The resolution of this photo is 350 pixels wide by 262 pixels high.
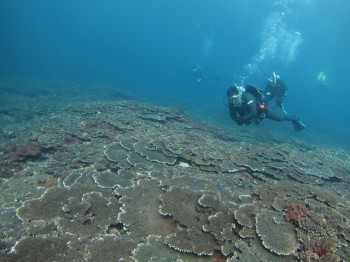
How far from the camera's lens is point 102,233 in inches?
224

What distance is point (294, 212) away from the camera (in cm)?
600

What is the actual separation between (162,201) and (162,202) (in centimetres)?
3

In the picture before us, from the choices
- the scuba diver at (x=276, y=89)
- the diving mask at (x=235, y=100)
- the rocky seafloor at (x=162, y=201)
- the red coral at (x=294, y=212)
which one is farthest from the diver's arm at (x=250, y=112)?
the scuba diver at (x=276, y=89)

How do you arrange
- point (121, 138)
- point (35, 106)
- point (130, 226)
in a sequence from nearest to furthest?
point (130, 226), point (121, 138), point (35, 106)

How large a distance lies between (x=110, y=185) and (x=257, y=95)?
913cm

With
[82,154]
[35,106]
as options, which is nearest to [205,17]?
[35,106]

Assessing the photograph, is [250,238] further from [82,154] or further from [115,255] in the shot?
[82,154]

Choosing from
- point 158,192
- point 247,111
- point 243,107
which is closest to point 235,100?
point 243,107

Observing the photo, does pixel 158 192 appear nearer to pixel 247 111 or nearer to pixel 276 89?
pixel 247 111

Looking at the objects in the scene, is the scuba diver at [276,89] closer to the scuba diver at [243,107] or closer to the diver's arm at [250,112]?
the scuba diver at [243,107]

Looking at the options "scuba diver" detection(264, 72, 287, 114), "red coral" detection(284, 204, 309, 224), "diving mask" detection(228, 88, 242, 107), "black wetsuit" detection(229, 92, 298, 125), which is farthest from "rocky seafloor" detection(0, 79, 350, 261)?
"scuba diver" detection(264, 72, 287, 114)

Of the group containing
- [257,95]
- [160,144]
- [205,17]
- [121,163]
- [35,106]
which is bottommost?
[121,163]

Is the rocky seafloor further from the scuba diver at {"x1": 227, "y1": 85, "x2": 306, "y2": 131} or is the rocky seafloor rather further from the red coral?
the scuba diver at {"x1": 227, "y1": 85, "x2": 306, "y2": 131}

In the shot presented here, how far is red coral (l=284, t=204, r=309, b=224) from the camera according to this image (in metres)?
5.84
